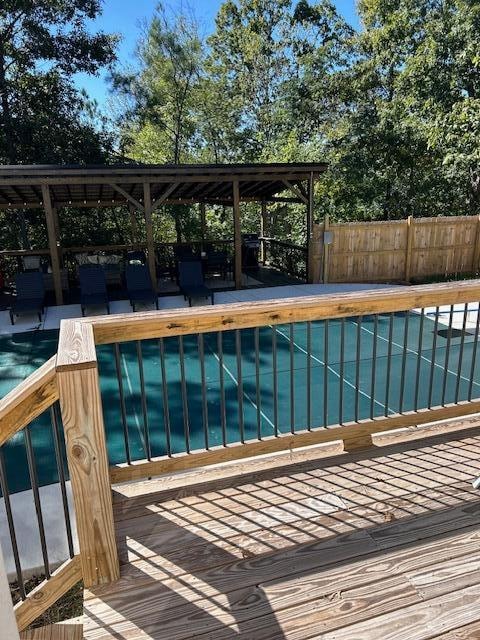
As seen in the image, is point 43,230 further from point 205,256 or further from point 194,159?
point 194,159

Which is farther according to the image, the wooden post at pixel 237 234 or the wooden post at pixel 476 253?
the wooden post at pixel 476 253

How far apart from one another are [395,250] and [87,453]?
11088mm

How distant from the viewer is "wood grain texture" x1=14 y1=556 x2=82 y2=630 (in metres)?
1.76

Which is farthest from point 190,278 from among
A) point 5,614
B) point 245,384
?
point 5,614

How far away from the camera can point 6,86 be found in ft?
43.1

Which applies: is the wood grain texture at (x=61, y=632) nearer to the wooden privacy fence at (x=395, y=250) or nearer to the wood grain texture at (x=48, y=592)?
the wood grain texture at (x=48, y=592)

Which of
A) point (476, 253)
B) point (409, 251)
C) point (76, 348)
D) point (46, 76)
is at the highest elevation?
point (46, 76)

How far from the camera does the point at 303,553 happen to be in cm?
187

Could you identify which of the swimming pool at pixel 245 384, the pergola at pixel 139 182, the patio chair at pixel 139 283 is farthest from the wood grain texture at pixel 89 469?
the pergola at pixel 139 182

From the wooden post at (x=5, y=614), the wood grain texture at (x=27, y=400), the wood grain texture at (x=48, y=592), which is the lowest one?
the wood grain texture at (x=48, y=592)

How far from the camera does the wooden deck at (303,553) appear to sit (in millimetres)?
1546

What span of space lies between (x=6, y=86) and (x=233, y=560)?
15548 millimetres

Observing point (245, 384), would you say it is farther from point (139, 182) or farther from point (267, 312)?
point (139, 182)

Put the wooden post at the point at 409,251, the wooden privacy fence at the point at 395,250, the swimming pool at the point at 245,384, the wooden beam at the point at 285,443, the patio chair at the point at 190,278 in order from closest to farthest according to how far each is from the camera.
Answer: the wooden beam at the point at 285,443 < the swimming pool at the point at 245,384 < the patio chair at the point at 190,278 < the wooden privacy fence at the point at 395,250 < the wooden post at the point at 409,251
